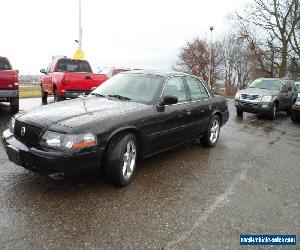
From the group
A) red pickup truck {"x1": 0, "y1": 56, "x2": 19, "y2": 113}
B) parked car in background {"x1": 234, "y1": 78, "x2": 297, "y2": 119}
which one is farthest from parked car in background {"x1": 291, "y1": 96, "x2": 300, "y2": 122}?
red pickup truck {"x1": 0, "y1": 56, "x2": 19, "y2": 113}

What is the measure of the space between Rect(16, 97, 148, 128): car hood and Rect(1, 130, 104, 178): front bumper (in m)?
0.34

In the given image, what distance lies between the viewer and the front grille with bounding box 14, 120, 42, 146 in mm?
3768

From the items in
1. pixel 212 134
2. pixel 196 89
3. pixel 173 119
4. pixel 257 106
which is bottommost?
pixel 212 134

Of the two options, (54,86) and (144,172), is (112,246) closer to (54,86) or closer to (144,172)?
(144,172)

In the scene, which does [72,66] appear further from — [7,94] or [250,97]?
[250,97]

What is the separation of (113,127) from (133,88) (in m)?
1.45

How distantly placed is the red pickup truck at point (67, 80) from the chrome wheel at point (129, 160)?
635cm

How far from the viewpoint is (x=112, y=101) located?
4.92 metres

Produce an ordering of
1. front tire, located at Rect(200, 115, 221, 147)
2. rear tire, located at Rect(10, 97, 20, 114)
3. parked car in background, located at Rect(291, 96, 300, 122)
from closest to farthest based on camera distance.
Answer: front tire, located at Rect(200, 115, 221, 147) < rear tire, located at Rect(10, 97, 20, 114) < parked car in background, located at Rect(291, 96, 300, 122)

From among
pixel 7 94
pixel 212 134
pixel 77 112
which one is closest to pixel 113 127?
pixel 77 112

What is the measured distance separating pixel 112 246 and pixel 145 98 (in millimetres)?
2575

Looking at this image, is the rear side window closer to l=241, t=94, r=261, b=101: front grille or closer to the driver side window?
the driver side window

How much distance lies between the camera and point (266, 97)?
12031 millimetres

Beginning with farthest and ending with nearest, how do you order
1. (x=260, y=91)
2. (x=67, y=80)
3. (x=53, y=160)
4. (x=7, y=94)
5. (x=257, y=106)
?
(x=260, y=91), (x=257, y=106), (x=67, y=80), (x=7, y=94), (x=53, y=160)
